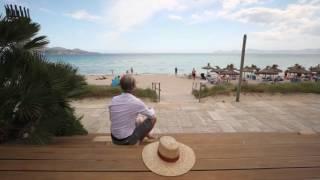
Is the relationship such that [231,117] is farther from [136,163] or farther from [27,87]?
[136,163]

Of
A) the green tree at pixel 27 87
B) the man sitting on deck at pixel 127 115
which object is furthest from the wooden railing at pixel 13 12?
the man sitting on deck at pixel 127 115

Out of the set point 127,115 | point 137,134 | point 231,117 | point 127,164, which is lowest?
point 231,117

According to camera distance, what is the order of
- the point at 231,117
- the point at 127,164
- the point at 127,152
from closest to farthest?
the point at 127,164 → the point at 127,152 → the point at 231,117

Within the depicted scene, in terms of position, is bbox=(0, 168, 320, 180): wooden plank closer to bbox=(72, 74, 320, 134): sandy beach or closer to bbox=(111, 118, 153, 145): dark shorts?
bbox=(111, 118, 153, 145): dark shorts

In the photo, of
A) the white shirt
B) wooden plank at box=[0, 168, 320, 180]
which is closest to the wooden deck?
wooden plank at box=[0, 168, 320, 180]

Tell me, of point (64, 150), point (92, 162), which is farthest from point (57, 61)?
point (92, 162)

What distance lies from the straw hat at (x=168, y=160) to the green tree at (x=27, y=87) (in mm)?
1473

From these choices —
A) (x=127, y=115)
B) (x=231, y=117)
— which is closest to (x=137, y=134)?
(x=127, y=115)

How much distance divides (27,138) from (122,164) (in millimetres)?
1483

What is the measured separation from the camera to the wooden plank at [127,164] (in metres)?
2.12

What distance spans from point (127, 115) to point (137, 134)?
0.26m

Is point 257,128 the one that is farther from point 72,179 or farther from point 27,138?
point 72,179

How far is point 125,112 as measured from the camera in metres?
3.15

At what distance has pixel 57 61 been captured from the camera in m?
4.09
